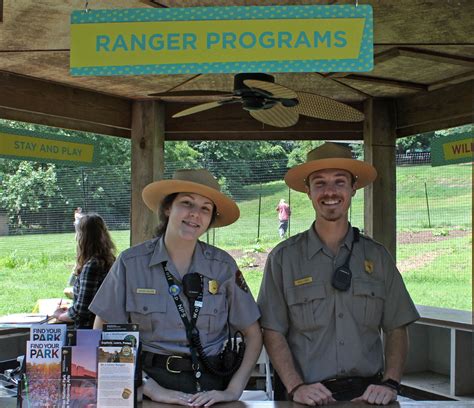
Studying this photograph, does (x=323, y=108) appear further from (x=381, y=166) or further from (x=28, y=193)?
(x=28, y=193)

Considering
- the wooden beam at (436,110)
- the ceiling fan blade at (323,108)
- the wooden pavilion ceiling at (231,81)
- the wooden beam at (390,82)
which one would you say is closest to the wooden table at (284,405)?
the wooden pavilion ceiling at (231,81)

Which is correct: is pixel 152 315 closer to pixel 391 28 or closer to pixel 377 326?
pixel 377 326

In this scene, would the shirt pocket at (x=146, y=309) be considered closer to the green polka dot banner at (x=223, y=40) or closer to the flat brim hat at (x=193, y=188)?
the flat brim hat at (x=193, y=188)

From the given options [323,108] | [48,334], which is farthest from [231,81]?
[48,334]

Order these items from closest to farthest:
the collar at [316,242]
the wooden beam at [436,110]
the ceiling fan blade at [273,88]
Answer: the collar at [316,242] → the ceiling fan blade at [273,88] → the wooden beam at [436,110]

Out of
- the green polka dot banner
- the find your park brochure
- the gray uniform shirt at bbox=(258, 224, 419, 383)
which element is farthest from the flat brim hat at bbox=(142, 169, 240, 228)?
the find your park brochure

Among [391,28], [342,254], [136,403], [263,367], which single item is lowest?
[263,367]

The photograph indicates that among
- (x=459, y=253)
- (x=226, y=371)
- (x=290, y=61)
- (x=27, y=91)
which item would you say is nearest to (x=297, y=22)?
(x=290, y=61)

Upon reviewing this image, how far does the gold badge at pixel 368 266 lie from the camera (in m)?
3.12

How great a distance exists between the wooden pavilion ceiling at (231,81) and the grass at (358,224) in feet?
6.46

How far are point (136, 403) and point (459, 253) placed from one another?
14.4m

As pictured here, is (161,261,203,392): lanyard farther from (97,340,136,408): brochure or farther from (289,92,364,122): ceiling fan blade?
(289,92,364,122): ceiling fan blade

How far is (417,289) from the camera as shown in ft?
46.2

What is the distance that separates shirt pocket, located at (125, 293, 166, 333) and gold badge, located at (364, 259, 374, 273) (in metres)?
0.93
